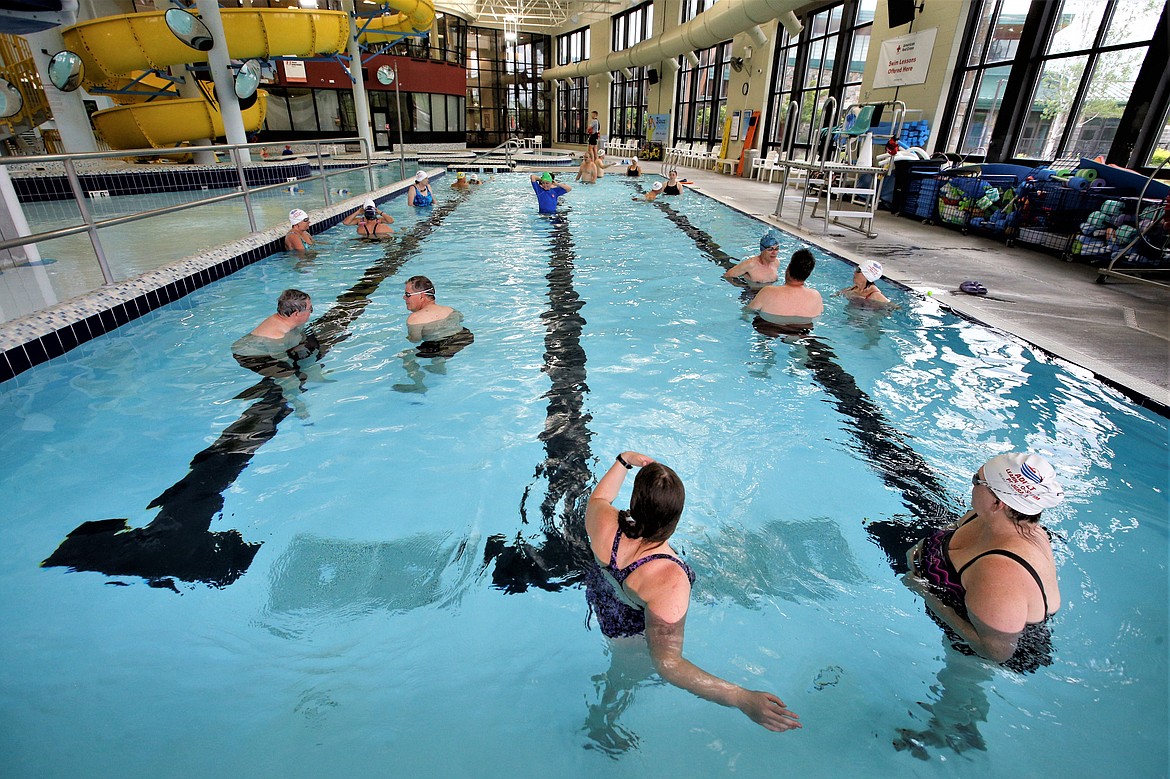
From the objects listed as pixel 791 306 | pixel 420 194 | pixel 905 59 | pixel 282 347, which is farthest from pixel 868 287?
pixel 905 59

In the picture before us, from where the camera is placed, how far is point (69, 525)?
238cm

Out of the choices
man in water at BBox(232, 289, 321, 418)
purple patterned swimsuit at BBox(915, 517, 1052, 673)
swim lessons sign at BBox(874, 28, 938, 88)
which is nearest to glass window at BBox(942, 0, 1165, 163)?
swim lessons sign at BBox(874, 28, 938, 88)

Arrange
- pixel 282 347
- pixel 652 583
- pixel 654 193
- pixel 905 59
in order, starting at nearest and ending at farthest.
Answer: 1. pixel 652 583
2. pixel 282 347
3. pixel 905 59
4. pixel 654 193

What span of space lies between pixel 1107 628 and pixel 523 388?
117 inches

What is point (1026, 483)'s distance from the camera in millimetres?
1439

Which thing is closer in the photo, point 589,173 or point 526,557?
point 526,557

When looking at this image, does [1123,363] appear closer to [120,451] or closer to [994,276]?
[994,276]

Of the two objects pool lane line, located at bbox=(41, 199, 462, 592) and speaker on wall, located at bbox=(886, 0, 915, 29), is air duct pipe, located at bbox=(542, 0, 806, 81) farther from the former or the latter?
pool lane line, located at bbox=(41, 199, 462, 592)

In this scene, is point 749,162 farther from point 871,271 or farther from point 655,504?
point 655,504

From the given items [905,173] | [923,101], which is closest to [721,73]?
[923,101]

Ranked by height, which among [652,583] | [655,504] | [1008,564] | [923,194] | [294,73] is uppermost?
[294,73]

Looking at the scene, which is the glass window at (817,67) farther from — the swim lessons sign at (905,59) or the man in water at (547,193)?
the man in water at (547,193)

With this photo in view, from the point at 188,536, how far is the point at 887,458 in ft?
11.1

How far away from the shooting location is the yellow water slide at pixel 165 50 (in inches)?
397
